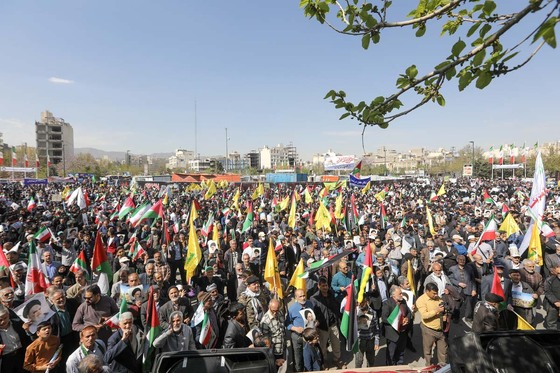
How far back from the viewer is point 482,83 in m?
1.98

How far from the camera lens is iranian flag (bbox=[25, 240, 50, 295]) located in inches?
234

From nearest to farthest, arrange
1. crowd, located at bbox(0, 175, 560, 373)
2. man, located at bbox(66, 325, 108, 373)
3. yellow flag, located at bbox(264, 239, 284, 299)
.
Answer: man, located at bbox(66, 325, 108, 373) < crowd, located at bbox(0, 175, 560, 373) < yellow flag, located at bbox(264, 239, 284, 299)

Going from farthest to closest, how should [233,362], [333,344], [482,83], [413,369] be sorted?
[333,344] → [413,369] → [233,362] → [482,83]

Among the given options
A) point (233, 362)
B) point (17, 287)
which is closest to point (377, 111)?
point (233, 362)

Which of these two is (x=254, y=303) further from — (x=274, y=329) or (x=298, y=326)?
(x=298, y=326)

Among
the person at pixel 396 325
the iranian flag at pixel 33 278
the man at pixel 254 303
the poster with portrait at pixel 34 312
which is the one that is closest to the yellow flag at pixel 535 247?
the person at pixel 396 325

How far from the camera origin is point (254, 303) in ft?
17.7

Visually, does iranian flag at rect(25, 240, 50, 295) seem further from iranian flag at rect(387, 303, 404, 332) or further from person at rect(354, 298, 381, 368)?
iranian flag at rect(387, 303, 404, 332)

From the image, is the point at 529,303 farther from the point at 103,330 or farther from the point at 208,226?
the point at 208,226

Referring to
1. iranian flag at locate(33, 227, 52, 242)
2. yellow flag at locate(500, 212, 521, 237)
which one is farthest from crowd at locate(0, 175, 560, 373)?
yellow flag at locate(500, 212, 521, 237)

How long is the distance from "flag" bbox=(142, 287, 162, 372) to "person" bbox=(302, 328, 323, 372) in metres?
2.01

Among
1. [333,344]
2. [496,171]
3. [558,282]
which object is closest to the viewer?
[333,344]

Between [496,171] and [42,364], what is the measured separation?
262 feet

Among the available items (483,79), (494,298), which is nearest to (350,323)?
(494,298)
